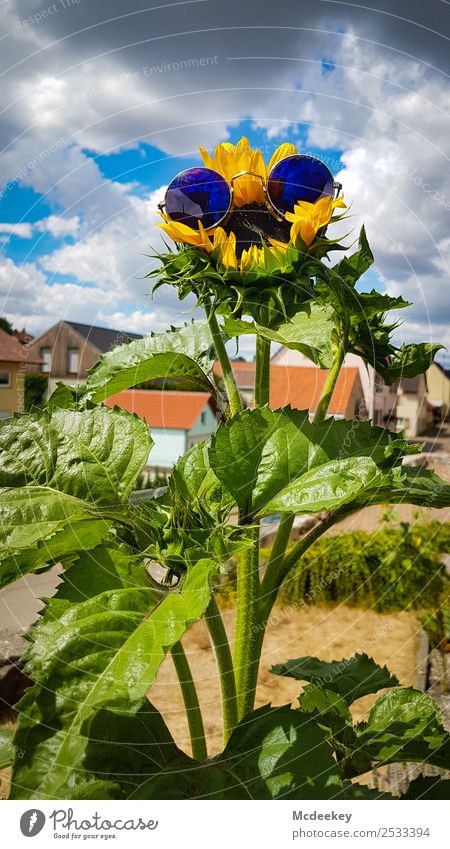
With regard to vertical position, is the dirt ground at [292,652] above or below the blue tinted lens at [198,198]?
below

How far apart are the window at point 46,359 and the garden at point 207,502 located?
144mm

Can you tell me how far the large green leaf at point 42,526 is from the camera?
0.73m

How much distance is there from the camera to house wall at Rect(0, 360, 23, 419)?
1.06 metres

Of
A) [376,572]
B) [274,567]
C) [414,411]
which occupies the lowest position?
[376,572]

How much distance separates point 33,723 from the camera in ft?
2.02

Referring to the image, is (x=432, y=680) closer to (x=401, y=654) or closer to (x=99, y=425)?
(x=401, y=654)

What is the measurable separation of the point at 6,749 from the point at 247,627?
0.41 metres

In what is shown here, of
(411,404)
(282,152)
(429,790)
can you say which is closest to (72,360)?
(282,152)

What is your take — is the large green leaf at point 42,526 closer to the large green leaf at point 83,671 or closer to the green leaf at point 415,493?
the large green leaf at point 83,671

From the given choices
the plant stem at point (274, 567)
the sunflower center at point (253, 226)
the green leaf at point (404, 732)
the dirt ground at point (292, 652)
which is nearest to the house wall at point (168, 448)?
the plant stem at point (274, 567)

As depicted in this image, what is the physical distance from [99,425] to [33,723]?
34 cm

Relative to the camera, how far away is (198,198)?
83 cm
